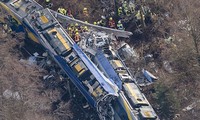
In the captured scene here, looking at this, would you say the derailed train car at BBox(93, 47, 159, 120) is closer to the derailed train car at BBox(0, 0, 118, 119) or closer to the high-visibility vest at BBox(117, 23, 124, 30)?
the derailed train car at BBox(0, 0, 118, 119)

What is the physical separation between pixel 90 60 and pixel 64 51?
1280mm

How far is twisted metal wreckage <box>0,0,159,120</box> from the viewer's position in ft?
51.4

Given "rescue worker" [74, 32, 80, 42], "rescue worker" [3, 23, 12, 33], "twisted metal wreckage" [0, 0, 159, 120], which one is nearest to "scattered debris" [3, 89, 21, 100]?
"twisted metal wreckage" [0, 0, 159, 120]

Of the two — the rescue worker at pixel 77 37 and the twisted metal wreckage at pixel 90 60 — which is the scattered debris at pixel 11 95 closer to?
the twisted metal wreckage at pixel 90 60

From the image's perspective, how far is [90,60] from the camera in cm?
1705

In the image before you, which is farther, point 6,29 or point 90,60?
point 6,29

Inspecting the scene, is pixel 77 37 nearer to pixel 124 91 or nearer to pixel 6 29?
pixel 6 29

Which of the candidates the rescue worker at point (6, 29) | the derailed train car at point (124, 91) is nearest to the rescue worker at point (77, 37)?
the derailed train car at point (124, 91)

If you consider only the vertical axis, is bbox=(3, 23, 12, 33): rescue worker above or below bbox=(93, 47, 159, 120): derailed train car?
above

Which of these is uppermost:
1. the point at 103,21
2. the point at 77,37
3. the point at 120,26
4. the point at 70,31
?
the point at 70,31

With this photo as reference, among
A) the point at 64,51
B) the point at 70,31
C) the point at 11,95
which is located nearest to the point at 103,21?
the point at 70,31

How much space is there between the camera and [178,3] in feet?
66.1

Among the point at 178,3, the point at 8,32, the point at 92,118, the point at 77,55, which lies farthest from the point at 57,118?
the point at 178,3

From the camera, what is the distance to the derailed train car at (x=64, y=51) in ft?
51.9
